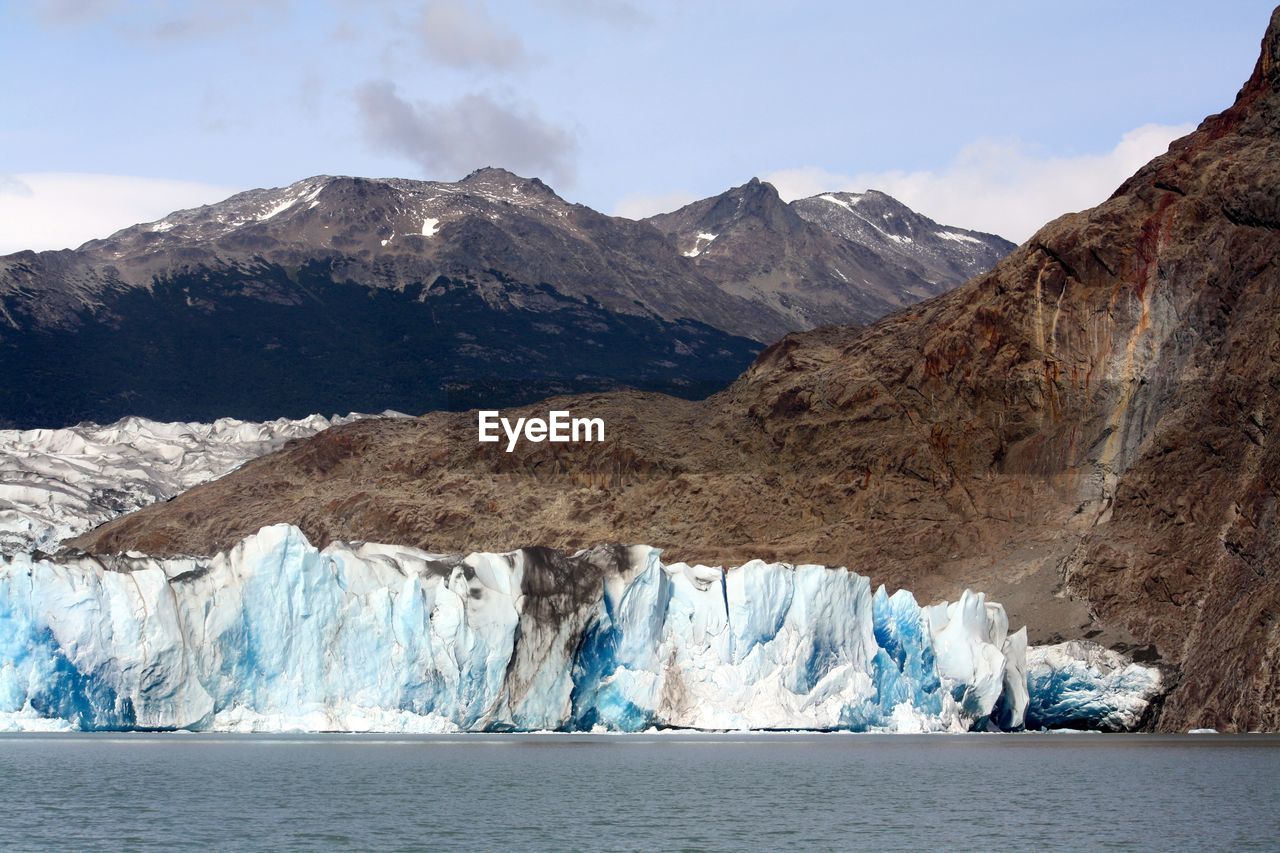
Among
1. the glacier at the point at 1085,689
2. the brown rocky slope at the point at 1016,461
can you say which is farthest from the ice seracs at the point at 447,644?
the brown rocky slope at the point at 1016,461

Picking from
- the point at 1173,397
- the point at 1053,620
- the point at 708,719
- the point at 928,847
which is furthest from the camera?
the point at 1173,397

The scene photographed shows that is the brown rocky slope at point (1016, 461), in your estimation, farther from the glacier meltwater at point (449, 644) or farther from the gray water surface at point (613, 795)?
the gray water surface at point (613, 795)

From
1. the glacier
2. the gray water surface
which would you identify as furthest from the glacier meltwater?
the glacier

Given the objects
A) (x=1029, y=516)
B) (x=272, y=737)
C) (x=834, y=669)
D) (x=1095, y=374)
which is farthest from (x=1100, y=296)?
(x=272, y=737)

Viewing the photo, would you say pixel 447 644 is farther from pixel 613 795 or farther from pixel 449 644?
pixel 613 795

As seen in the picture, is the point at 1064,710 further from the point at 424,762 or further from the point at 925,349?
the point at 925,349

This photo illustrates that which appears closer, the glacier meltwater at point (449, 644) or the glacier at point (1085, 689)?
the glacier meltwater at point (449, 644)

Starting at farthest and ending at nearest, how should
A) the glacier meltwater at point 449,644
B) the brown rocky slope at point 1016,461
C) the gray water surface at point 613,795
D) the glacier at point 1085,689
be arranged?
the brown rocky slope at point 1016,461
the glacier at point 1085,689
the glacier meltwater at point 449,644
the gray water surface at point 613,795
